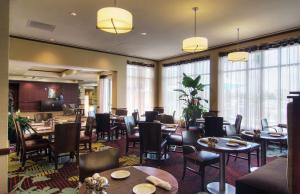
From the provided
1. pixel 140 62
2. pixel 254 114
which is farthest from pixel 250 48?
pixel 140 62

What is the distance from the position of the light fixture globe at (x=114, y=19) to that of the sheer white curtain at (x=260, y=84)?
15.4ft

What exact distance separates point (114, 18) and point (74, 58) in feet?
15.9

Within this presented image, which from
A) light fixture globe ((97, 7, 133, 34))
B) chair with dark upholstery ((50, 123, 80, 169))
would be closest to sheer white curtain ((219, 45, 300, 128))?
light fixture globe ((97, 7, 133, 34))

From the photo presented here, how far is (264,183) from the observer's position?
6.01ft

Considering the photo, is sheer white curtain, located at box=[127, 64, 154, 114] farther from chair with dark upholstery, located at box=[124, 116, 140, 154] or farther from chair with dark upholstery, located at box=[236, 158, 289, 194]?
chair with dark upholstery, located at box=[236, 158, 289, 194]

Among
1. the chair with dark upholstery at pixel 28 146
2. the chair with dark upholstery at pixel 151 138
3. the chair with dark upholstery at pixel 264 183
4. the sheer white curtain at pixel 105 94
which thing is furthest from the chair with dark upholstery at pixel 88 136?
the sheer white curtain at pixel 105 94

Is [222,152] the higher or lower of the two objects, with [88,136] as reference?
higher

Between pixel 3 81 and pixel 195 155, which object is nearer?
pixel 3 81

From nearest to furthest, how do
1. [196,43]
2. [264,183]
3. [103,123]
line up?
[264,183]
[196,43]
[103,123]

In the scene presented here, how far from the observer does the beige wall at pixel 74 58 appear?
19.6 feet

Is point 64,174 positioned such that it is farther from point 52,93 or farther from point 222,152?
point 52,93

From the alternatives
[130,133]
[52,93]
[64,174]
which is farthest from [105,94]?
[52,93]

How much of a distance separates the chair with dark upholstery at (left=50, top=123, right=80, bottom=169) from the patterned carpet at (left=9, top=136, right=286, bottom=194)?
0.34 metres

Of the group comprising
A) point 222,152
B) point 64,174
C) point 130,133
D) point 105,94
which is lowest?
point 64,174
